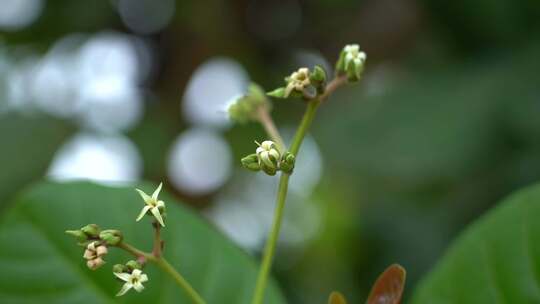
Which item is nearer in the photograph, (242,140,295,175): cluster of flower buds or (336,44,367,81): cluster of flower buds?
(242,140,295,175): cluster of flower buds

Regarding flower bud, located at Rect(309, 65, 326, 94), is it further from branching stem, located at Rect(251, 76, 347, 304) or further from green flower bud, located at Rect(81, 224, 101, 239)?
green flower bud, located at Rect(81, 224, 101, 239)

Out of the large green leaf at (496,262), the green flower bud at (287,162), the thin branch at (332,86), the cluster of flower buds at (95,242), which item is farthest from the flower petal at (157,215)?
the large green leaf at (496,262)

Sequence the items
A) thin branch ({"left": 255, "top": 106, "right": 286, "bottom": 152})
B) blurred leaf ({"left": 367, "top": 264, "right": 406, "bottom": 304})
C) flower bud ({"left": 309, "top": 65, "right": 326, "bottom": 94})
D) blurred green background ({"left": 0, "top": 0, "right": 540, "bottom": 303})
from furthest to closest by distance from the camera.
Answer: blurred green background ({"left": 0, "top": 0, "right": 540, "bottom": 303}) < thin branch ({"left": 255, "top": 106, "right": 286, "bottom": 152}) < flower bud ({"left": 309, "top": 65, "right": 326, "bottom": 94}) < blurred leaf ({"left": 367, "top": 264, "right": 406, "bottom": 304})

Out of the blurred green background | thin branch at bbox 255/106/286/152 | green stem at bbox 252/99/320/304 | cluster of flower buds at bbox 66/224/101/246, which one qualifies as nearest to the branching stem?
green stem at bbox 252/99/320/304

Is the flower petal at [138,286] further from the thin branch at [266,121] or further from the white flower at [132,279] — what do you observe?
the thin branch at [266,121]

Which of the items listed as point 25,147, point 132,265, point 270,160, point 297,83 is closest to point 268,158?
point 270,160

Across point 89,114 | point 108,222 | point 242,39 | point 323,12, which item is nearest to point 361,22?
point 323,12

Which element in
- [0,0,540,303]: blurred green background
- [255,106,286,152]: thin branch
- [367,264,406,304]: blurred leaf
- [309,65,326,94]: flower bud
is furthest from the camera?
[0,0,540,303]: blurred green background
